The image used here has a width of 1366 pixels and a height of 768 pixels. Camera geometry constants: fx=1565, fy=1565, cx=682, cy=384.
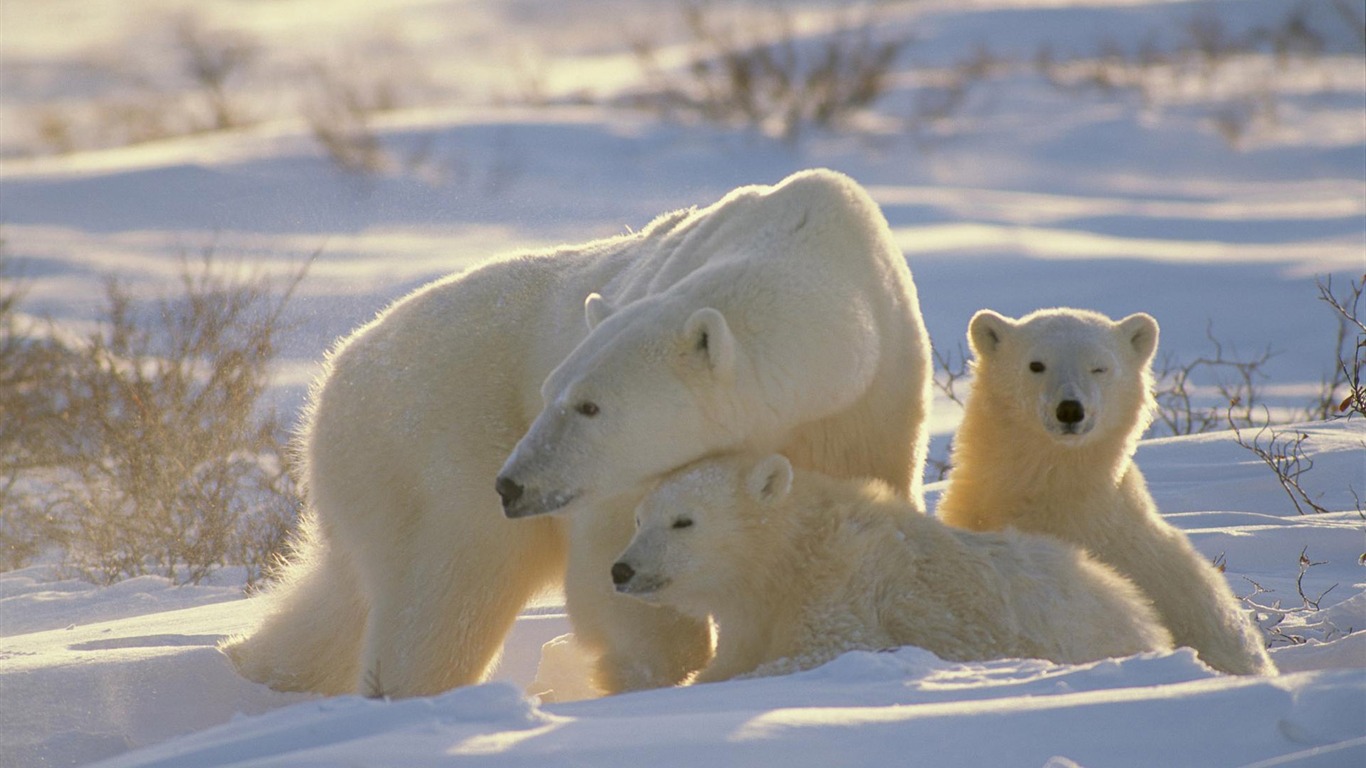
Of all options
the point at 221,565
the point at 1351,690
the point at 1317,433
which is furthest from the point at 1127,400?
the point at 221,565

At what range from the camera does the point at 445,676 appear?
167 inches

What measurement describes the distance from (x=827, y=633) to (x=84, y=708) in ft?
6.42

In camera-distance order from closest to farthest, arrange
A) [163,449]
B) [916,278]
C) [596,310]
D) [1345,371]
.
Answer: [596,310] < [1345,371] < [163,449] < [916,278]

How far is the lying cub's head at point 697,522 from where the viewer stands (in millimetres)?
3650

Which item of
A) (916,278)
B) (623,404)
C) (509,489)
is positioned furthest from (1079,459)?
(916,278)

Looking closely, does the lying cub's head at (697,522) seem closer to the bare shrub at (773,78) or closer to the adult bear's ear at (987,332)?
the adult bear's ear at (987,332)

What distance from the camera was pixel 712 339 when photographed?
3.33 m

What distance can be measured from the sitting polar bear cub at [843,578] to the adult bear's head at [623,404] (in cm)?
25

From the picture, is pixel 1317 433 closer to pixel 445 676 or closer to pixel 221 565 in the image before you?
pixel 445 676

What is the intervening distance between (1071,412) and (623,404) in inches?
54.1

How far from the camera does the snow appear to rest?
102 inches

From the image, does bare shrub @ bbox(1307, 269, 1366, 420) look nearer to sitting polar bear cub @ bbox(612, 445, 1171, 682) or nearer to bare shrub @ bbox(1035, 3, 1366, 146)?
sitting polar bear cub @ bbox(612, 445, 1171, 682)

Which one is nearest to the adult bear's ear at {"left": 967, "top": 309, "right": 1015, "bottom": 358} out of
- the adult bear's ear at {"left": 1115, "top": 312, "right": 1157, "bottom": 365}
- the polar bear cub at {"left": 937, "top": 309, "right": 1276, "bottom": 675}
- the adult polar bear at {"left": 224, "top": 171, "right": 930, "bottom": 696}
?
the polar bear cub at {"left": 937, "top": 309, "right": 1276, "bottom": 675}

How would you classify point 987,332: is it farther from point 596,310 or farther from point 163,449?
point 163,449
